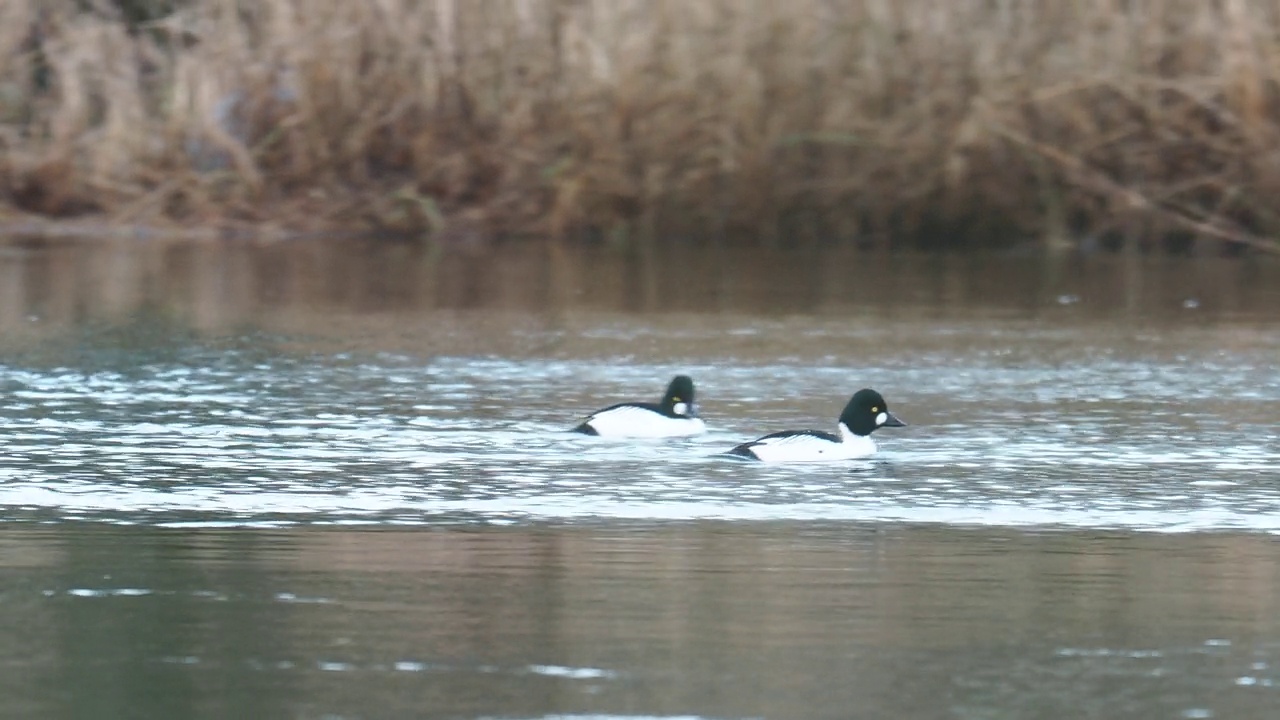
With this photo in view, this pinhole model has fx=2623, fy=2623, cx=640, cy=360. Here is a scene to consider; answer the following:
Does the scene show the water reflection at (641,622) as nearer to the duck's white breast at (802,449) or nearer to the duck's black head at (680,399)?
the duck's white breast at (802,449)

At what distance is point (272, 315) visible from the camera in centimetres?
1569

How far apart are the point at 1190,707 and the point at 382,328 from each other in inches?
376

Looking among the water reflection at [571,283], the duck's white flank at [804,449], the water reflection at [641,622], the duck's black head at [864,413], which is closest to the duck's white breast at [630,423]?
the duck's white flank at [804,449]

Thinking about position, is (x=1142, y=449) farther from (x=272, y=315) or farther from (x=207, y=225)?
(x=207, y=225)

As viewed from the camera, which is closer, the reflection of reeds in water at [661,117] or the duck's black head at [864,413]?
the duck's black head at [864,413]

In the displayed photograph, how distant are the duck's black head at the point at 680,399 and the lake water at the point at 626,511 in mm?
152

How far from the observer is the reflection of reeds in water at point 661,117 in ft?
66.6

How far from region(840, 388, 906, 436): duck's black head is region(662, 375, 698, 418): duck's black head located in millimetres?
824

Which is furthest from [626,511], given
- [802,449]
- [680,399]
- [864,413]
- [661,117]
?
[661,117]

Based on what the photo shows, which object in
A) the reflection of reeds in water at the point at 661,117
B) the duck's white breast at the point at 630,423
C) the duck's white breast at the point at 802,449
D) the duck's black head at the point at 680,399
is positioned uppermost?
the reflection of reeds in water at the point at 661,117

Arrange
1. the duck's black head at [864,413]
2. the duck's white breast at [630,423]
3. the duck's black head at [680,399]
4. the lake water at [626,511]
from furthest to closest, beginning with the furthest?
the duck's black head at [680,399]
the duck's white breast at [630,423]
the duck's black head at [864,413]
the lake water at [626,511]

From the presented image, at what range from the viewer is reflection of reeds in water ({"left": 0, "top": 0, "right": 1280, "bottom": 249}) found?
2030cm

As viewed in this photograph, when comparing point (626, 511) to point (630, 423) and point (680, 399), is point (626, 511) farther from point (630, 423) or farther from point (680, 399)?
point (680, 399)

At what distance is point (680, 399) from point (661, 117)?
33.4 feet
